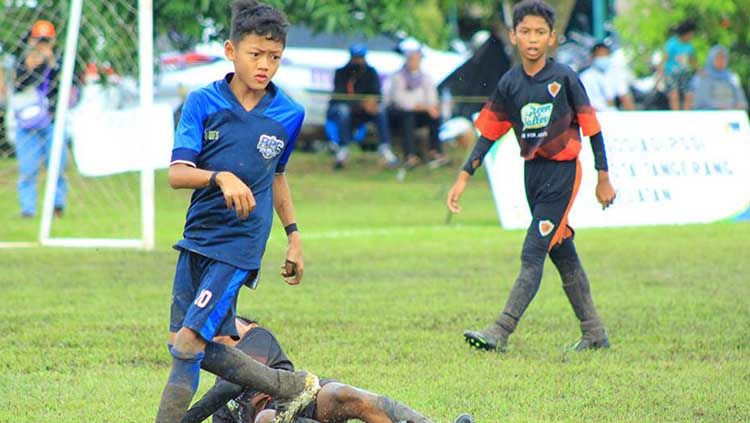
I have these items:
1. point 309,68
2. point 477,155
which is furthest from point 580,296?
point 309,68

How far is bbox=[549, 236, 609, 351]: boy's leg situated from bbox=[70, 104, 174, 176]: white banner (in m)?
5.85

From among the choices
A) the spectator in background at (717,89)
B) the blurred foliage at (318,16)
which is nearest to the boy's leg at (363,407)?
the blurred foliage at (318,16)

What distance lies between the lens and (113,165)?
13.2 metres

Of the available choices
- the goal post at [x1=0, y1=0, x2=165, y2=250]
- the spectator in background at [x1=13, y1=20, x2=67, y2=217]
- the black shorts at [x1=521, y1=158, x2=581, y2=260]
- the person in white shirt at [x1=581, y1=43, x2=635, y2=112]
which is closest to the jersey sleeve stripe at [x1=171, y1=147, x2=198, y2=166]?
the black shorts at [x1=521, y1=158, x2=581, y2=260]

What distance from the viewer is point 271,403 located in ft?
17.5

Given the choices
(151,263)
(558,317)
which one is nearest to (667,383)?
(558,317)

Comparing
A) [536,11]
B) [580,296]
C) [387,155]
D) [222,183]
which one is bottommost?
[387,155]

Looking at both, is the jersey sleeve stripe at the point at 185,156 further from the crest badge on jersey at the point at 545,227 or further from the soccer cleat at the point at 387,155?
the soccer cleat at the point at 387,155

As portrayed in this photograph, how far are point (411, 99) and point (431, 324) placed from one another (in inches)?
513

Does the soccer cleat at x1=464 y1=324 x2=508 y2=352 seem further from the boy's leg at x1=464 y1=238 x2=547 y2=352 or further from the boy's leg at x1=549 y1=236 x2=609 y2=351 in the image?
the boy's leg at x1=549 y1=236 x2=609 y2=351

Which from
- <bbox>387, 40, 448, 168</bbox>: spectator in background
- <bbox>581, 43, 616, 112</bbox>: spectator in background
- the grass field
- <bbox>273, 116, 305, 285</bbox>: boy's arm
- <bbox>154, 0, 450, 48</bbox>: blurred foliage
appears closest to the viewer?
<bbox>273, 116, 305, 285</bbox>: boy's arm

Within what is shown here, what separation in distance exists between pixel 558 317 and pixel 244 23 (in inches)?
173

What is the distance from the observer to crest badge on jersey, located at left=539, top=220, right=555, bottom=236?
25.1 feet

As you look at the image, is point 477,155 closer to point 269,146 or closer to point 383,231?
point 269,146
